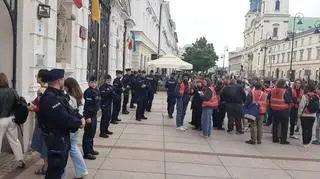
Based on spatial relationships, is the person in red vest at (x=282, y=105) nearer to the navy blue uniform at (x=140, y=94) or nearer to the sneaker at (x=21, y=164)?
the navy blue uniform at (x=140, y=94)

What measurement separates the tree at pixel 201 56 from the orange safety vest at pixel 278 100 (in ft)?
232

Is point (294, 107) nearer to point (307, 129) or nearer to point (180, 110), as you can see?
point (307, 129)

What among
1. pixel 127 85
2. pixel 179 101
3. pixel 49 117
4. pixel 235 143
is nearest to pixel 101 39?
pixel 127 85

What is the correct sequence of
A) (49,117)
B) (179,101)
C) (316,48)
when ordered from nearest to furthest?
(49,117)
(179,101)
(316,48)

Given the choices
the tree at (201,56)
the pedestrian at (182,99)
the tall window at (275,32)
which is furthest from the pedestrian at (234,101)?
the tall window at (275,32)

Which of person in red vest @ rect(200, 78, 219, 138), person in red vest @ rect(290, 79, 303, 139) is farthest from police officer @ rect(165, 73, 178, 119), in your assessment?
person in red vest @ rect(290, 79, 303, 139)

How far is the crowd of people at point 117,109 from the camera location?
4.95 meters

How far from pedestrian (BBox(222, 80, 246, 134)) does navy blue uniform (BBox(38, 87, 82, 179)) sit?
8325 millimetres

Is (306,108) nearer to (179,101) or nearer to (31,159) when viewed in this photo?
(179,101)

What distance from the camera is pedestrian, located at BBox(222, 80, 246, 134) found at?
1280 cm

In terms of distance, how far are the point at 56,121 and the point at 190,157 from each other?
469 cm

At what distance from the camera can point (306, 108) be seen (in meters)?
11.4

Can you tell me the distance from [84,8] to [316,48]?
70553mm

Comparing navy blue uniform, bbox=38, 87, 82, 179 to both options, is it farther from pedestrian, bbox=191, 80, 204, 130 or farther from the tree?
the tree
